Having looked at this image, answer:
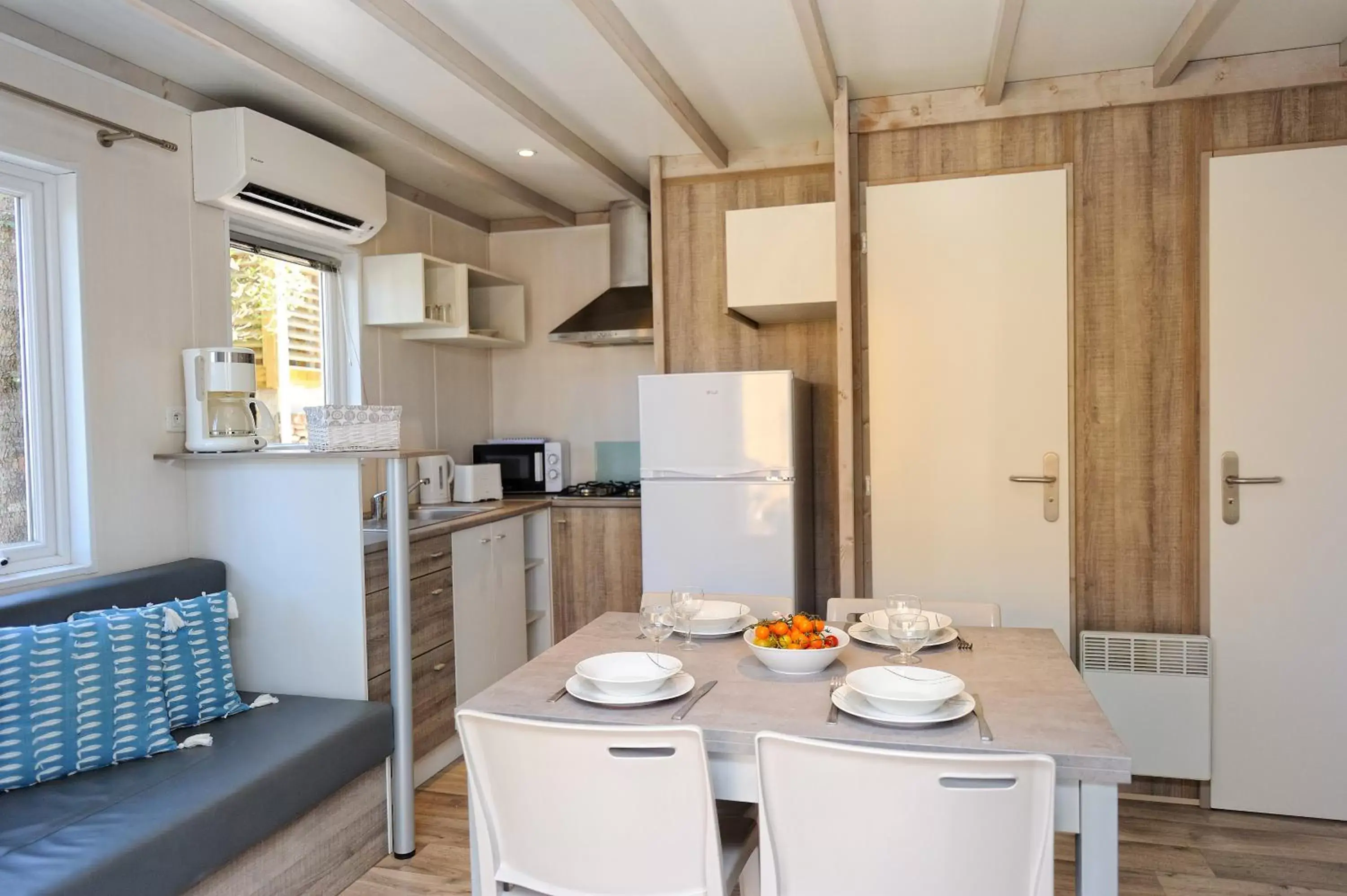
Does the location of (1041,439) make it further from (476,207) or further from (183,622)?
(476,207)

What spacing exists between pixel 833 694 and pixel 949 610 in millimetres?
861

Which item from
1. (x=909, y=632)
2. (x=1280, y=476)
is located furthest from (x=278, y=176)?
(x=1280, y=476)

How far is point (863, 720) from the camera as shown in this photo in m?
1.58

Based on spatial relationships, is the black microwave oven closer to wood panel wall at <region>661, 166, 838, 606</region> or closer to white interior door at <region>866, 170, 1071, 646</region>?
wood panel wall at <region>661, 166, 838, 606</region>

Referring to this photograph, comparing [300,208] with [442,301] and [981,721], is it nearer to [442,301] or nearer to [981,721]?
[442,301]

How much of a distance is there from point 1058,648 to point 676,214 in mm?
2681

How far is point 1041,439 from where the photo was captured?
322cm

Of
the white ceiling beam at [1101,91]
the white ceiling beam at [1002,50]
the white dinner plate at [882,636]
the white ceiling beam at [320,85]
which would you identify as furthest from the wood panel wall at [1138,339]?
the white ceiling beam at [320,85]

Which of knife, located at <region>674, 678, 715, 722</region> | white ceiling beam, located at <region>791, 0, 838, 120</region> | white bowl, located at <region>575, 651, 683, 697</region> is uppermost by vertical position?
white ceiling beam, located at <region>791, 0, 838, 120</region>

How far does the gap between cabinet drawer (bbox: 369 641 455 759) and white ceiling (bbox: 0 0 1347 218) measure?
6.51 ft

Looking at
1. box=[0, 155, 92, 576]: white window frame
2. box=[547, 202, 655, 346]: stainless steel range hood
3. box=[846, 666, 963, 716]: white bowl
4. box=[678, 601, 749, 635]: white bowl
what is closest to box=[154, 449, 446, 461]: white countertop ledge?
box=[0, 155, 92, 576]: white window frame

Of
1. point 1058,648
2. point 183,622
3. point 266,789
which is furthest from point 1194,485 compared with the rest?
point 183,622

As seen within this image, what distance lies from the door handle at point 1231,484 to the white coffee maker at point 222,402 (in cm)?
320

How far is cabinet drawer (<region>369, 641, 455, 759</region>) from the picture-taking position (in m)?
3.24
